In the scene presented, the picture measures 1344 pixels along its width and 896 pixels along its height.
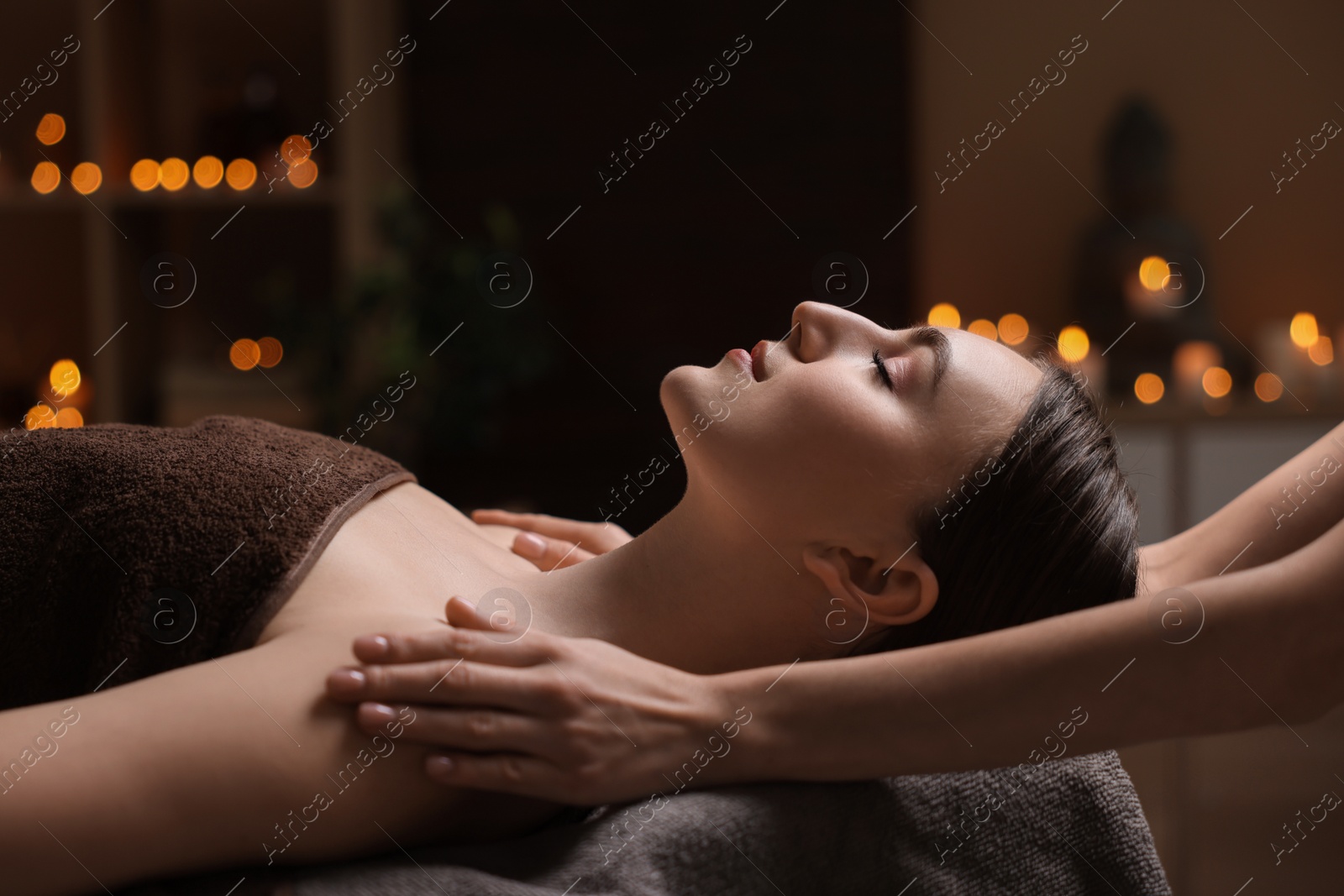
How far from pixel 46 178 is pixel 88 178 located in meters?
0.15

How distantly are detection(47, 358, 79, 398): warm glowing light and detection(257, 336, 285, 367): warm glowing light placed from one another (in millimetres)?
476

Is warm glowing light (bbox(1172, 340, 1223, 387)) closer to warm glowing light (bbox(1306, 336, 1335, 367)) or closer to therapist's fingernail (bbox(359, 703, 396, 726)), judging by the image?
warm glowing light (bbox(1306, 336, 1335, 367))

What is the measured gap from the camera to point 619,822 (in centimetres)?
83

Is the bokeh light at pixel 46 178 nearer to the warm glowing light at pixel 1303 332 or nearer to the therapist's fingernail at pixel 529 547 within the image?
the therapist's fingernail at pixel 529 547

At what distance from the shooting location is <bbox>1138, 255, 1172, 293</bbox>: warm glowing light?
9.89 ft

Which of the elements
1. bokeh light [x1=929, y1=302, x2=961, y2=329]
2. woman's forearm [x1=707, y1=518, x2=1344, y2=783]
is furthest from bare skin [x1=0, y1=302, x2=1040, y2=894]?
bokeh light [x1=929, y1=302, x2=961, y2=329]

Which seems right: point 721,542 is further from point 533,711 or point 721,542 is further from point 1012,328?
point 1012,328

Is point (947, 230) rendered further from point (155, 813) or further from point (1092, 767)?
point (155, 813)

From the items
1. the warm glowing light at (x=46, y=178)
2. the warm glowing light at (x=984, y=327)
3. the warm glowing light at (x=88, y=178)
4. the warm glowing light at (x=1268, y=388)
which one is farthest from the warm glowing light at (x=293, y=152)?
the warm glowing light at (x=1268, y=388)

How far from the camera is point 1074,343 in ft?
9.48

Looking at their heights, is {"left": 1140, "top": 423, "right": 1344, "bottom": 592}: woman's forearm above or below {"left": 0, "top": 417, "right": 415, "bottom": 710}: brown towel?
below

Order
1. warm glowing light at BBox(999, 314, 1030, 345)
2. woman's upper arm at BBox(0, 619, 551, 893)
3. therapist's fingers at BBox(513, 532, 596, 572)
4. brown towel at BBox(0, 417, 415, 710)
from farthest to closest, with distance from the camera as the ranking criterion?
warm glowing light at BBox(999, 314, 1030, 345), therapist's fingers at BBox(513, 532, 596, 572), brown towel at BBox(0, 417, 415, 710), woman's upper arm at BBox(0, 619, 551, 893)

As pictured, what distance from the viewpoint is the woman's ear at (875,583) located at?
1.02m

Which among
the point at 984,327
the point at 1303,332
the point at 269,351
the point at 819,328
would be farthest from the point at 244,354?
the point at 1303,332
